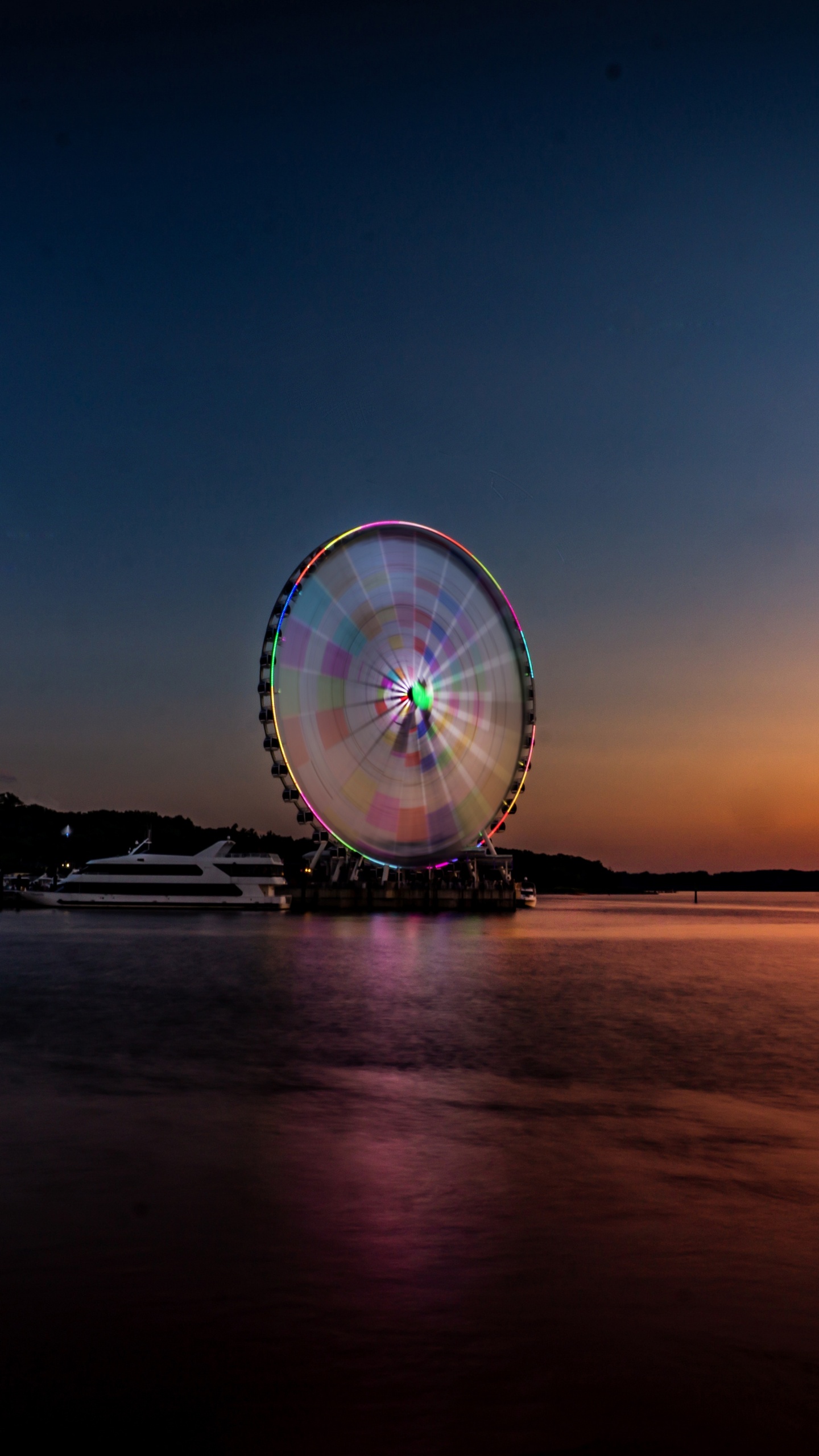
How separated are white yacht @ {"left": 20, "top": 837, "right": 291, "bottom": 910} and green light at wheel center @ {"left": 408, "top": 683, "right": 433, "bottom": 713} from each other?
20.7m

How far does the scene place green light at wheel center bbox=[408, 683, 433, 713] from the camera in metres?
84.4

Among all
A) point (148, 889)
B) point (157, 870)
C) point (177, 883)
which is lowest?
point (148, 889)

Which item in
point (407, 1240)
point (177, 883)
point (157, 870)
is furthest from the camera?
point (157, 870)

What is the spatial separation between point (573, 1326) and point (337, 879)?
104891 mm

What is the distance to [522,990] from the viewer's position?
38250mm

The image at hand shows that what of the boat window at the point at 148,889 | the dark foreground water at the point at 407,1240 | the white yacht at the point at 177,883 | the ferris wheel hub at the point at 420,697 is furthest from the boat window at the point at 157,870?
the dark foreground water at the point at 407,1240

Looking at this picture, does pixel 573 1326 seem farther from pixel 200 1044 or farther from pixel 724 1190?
pixel 200 1044

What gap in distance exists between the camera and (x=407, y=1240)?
1012 cm

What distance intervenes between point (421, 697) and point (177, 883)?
25.4 metres

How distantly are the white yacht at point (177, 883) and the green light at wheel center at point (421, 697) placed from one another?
2065 centimetres

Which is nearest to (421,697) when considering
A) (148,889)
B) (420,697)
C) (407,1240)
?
(420,697)

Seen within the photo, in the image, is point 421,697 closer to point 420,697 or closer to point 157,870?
point 420,697

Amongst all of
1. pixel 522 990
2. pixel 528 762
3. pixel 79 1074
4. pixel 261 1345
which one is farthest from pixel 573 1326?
pixel 528 762

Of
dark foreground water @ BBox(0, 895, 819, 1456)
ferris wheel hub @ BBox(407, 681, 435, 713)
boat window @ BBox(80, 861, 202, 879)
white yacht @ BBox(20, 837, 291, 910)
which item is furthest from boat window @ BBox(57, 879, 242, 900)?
dark foreground water @ BBox(0, 895, 819, 1456)
